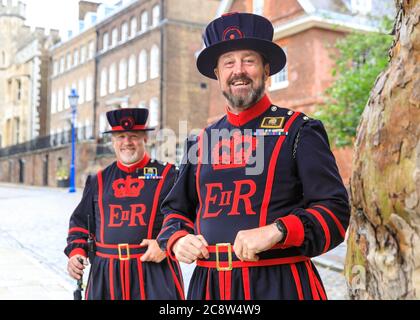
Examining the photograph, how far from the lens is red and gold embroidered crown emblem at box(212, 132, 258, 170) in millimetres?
2658

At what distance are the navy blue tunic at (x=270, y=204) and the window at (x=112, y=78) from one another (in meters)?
39.0

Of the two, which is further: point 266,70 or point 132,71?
point 132,71

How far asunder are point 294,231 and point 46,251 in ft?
31.9

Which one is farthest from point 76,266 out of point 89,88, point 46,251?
point 89,88

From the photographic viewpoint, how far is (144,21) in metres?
37.7

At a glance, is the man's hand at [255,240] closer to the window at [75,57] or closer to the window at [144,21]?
the window at [144,21]

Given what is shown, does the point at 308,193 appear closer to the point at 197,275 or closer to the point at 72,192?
the point at 197,275

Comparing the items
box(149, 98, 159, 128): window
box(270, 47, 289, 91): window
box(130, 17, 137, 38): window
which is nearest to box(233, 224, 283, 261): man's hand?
box(270, 47, 289, 91): window

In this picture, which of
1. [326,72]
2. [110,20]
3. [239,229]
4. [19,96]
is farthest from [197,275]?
[19,96]

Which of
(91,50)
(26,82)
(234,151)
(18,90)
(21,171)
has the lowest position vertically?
(234,151)

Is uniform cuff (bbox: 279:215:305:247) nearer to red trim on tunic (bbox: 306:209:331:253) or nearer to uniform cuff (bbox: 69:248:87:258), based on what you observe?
red trim on tunic (bbox: 306:209:331:253)

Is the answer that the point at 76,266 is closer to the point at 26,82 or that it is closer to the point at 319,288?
the point at 319,288

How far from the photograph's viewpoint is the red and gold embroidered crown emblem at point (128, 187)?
468 centimetres

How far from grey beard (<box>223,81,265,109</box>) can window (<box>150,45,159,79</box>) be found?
33.6m
